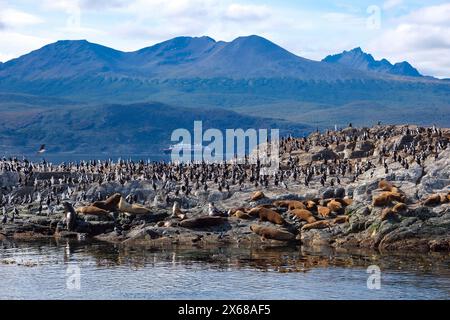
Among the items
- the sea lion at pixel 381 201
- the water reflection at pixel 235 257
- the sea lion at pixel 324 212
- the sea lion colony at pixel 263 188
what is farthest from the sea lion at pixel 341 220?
the water reflection at pixel 235 257

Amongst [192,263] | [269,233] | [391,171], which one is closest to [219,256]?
[192,263]

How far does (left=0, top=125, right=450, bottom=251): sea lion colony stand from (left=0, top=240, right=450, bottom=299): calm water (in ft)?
22.1

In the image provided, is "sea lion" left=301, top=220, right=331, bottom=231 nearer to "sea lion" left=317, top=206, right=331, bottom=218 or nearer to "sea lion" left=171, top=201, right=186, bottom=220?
"sea lion" left=317, top=206, right=331, bottom=218

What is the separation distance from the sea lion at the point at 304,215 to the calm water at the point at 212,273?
19.8 feet

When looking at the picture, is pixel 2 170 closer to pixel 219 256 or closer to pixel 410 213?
pixel 219 256

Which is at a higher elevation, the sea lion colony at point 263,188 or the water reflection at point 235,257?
the sea lion colony at point 263,188

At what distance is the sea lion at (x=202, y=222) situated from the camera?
208ft

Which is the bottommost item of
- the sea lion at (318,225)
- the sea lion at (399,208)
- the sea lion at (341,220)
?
the sea lion at (318,225)

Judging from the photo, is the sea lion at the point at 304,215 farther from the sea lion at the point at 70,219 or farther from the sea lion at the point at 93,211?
the sea lion at the point at 70,219

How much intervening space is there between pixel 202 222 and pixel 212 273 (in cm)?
1649

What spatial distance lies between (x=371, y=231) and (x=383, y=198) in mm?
3574

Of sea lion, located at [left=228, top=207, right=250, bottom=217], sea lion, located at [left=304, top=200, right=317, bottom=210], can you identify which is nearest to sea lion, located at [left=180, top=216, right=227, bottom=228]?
sea lion, located at [left=228, top=207, right=250, bottom=217]

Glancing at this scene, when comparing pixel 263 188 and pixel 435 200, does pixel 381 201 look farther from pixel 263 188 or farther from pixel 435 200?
pixel 263 188

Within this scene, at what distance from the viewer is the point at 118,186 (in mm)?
81438
